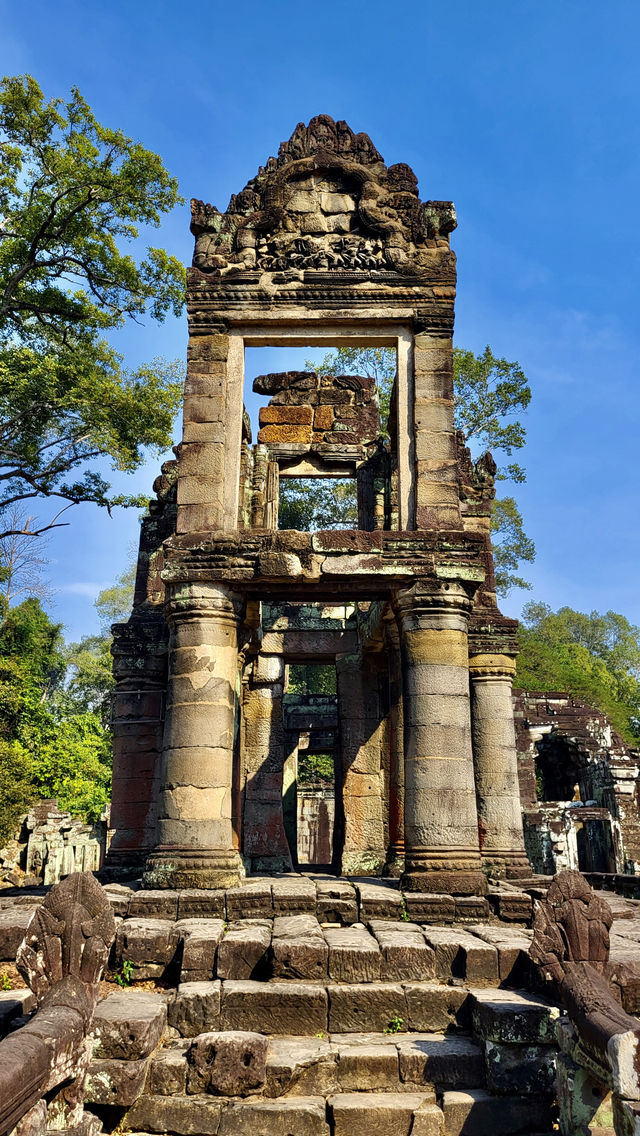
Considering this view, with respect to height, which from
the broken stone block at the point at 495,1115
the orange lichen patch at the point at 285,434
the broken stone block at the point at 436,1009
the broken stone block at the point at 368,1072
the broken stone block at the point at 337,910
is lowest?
the broken stone block at the point at 495,1115

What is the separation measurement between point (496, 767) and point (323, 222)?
6.66m

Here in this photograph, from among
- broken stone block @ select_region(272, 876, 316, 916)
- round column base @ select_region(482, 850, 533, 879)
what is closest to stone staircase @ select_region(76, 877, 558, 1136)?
broken stone block @ select_region(272, 876, 316, 916)

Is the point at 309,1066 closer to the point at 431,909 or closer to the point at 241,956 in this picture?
the point at 241,956

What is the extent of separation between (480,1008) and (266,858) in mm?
9279

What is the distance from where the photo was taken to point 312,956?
5.48 meters

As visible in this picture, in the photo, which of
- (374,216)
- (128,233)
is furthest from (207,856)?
(128,233)

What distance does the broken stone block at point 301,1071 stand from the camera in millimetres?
4445

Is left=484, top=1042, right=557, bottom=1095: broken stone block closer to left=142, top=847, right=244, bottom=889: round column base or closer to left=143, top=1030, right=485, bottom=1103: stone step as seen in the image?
left=143, top=1030, right=485, bottom=1103: stone step

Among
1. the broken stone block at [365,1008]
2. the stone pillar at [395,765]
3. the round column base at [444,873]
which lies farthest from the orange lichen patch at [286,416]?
the broken stone block at [365,1008]

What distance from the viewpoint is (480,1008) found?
4863 mm

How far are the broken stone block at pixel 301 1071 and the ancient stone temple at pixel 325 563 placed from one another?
2.59 meters

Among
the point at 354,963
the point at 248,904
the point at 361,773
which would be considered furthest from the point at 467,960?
the point at 361,773

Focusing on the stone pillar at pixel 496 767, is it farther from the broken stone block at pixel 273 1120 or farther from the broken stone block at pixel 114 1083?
the broken stone block at pixel 114 1083

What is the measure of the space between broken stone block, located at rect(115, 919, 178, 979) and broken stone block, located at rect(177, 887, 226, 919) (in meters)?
0.73
